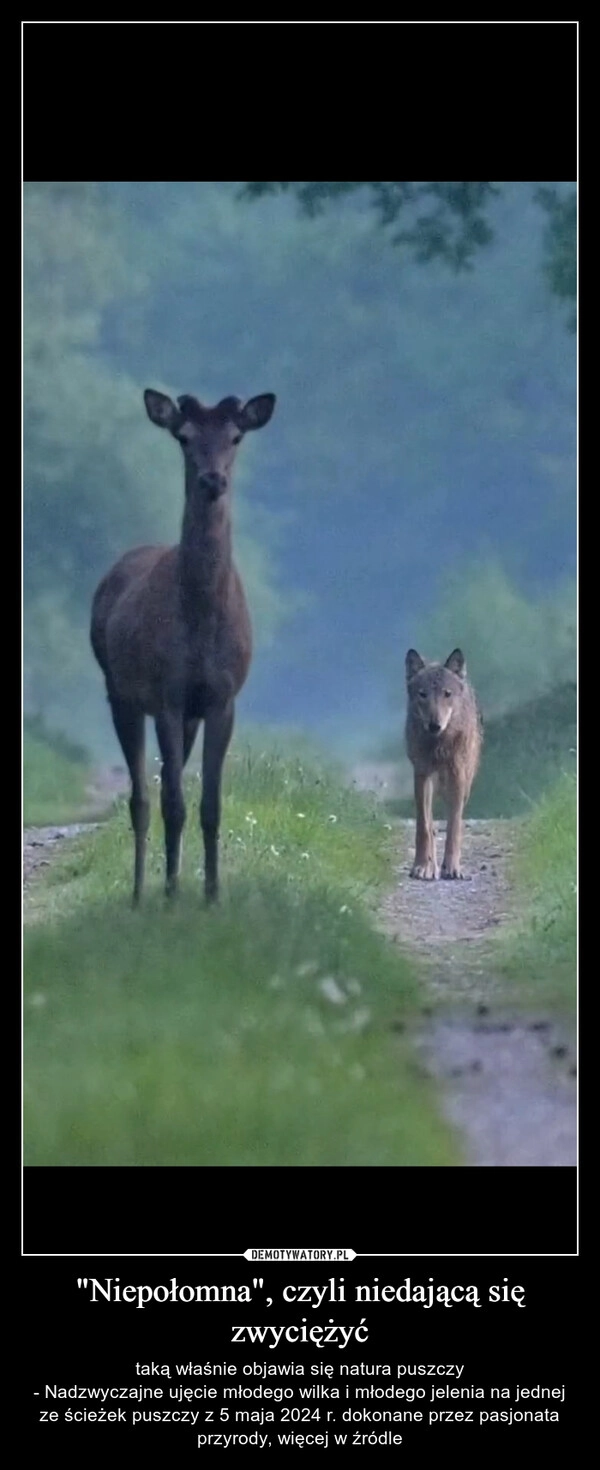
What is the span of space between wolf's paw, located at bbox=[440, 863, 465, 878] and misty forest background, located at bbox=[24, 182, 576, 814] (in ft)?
1.11

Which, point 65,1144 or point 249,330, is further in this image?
point 249,330

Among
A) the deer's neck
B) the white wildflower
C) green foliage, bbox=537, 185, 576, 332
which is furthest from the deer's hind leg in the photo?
green foliage, bbox=537, 185, 576, 332

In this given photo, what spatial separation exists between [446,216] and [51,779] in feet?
7.83

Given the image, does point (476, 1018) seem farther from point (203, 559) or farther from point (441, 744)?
point (203, 559)

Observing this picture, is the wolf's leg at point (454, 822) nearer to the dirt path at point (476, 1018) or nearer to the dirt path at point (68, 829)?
the dirt path at point (476, 1018)

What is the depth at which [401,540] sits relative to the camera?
6023 mm

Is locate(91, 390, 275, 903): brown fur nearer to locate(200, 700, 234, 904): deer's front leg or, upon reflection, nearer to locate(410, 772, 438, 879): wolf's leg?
locate(200, 700, 234, 904): deer's front leg

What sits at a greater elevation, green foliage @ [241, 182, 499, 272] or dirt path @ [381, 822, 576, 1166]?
green foliage @ [241, 182, 499, 272]

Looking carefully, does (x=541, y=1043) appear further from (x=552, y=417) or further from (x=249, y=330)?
(x=249, y=330)

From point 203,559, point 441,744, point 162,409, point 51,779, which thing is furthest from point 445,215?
point 51,779

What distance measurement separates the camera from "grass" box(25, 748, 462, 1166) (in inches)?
210
